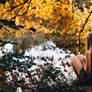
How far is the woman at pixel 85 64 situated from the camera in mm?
4786

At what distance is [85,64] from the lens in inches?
198

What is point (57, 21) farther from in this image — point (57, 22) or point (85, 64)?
point (85, 64)

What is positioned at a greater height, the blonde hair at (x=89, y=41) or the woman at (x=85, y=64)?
the blonde hair at (x=89, y=41)

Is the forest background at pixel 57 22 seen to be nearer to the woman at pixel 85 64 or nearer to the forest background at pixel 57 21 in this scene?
the forest background at pixel 57 21

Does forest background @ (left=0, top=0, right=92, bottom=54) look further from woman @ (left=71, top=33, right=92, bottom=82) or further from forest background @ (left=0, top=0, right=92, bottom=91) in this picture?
woman @ (left=71, top=33, right=92, bottom=82)

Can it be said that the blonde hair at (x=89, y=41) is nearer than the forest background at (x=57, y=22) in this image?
Yes

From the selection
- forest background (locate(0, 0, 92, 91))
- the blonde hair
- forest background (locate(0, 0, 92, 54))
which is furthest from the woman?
forest background (locate(0, 0, 92, 54))

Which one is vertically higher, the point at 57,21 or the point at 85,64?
the point at 57,21

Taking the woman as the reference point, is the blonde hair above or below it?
above

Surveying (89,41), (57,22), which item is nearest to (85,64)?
(89,41)

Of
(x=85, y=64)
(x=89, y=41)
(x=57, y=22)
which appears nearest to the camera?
(x=89, y=41)

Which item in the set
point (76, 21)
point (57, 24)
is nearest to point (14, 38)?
point (57, 24)

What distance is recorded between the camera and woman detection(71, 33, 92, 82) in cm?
479

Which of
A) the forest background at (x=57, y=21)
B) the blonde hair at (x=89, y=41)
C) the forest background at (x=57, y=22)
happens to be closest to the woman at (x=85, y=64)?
the blonde hair at (x=89, y=41)
